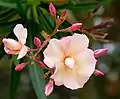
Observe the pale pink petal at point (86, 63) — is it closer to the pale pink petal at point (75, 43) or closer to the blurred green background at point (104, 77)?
the pale pink petal at point (75, 43)

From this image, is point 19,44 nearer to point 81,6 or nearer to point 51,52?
point 51,52

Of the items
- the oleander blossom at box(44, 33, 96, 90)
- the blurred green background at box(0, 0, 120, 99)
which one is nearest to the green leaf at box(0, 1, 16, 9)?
the oleander blossom at box(44, 33, 96, 90)

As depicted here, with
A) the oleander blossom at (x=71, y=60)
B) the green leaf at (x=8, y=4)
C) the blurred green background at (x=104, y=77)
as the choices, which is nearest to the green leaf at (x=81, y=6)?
the green leaf at (x=8, y=4)

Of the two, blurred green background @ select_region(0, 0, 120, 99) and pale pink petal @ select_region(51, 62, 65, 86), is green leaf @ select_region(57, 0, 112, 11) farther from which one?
blurred green background @ select_region(0, 0, 120, 99)

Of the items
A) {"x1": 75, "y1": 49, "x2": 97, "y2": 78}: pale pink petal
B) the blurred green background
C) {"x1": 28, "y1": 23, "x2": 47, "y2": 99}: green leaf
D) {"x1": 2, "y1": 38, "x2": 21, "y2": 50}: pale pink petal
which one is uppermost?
{"x1": 2, "y1": 38, "x2": 21, "y2": 50}: pale pink petal

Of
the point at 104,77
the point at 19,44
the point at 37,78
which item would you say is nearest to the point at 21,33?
the point at 19,44

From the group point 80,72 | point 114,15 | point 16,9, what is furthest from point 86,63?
point 114,15

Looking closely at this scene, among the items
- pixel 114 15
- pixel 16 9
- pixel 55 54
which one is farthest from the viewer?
pixel 114 15

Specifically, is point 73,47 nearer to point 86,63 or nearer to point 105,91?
point 86,63
